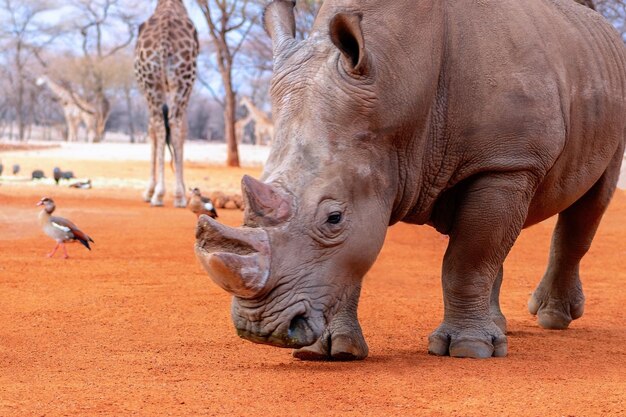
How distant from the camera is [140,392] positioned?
13.6 feet

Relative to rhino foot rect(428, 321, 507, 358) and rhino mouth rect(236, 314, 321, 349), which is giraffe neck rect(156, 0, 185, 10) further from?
rhino mouth rect(236, 314, 321, 349)

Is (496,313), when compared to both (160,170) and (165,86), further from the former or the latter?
(165,86)

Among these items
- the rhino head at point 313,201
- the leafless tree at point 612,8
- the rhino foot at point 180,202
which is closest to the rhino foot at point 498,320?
the rhino head at point 313,201

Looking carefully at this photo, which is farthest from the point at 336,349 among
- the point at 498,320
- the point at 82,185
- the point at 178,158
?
the point at 82,185

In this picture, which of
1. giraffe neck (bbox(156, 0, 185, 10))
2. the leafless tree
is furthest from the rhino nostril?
giraffe neck (bbox(156, 0, 185, 10))

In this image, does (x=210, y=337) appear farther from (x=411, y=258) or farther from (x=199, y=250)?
(x=411, y=258)

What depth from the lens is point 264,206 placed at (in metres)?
4.13

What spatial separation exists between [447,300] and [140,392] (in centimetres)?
192

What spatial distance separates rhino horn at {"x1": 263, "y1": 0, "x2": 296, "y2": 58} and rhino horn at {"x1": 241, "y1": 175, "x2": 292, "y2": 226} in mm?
1012

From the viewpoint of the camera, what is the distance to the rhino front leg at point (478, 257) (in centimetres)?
518

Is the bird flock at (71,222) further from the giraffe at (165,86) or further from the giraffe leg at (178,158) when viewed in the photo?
the giraffe at (165,86)

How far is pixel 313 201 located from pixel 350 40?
0.77 meters

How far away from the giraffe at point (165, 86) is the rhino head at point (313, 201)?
36.8 feet

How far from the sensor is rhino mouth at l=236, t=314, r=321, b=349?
13.6 ft
